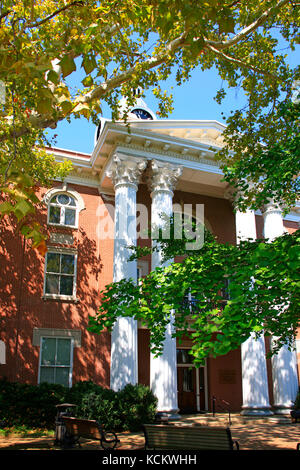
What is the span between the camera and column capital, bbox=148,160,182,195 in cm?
1897

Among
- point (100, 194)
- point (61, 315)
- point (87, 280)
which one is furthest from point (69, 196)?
point (61, 315)

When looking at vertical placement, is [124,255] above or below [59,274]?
above

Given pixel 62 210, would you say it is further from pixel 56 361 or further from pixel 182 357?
pixel 182 357

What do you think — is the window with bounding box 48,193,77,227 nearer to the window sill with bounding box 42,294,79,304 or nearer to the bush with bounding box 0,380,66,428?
the window sill with bounding box 42,294,79,304

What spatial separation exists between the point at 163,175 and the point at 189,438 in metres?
13.0

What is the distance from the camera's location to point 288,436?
13.0 meters

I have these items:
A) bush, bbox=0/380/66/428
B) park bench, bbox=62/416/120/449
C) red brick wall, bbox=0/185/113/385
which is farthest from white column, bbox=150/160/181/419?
park bench, bbox=62/416/120/449

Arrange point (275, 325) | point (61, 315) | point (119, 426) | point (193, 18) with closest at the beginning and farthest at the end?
point (193, 18), point (275, 325), point (119, 426), point (61, 315)

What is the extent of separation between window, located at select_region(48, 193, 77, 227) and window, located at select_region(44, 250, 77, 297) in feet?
5.18

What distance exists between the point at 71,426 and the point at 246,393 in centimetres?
1042

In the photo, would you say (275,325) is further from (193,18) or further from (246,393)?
(246,393)

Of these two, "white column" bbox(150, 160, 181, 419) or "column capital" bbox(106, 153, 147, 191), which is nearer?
"white column" bbox(150, 160, 181, 419)

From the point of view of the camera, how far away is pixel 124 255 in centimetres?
1728

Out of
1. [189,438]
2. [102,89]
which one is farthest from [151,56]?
[189,438]
